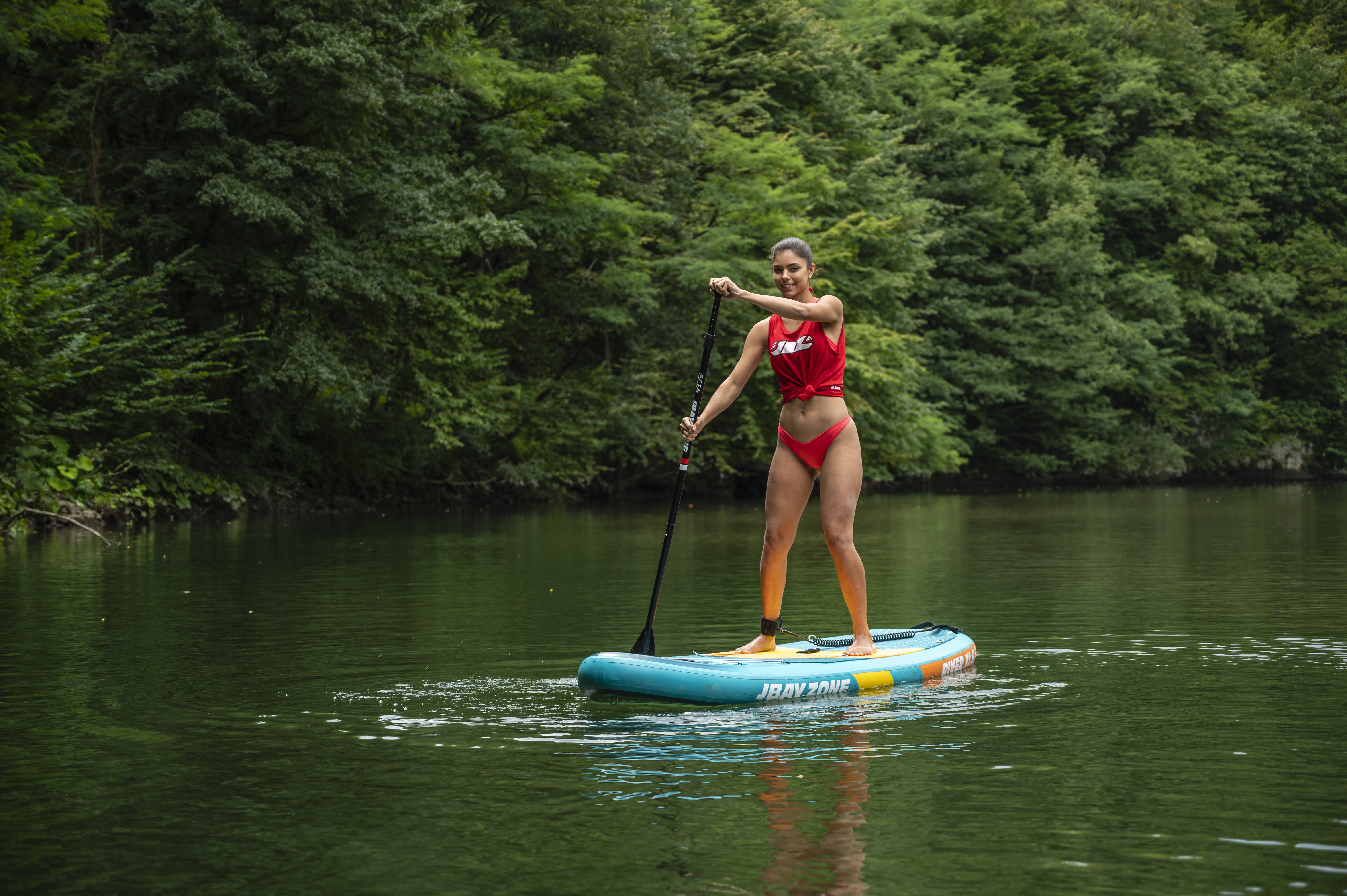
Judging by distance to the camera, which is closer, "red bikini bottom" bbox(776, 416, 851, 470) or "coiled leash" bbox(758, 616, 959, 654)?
"red bikini bottom" bbox(776, 416, 851, 470)

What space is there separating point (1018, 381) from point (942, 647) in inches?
1798

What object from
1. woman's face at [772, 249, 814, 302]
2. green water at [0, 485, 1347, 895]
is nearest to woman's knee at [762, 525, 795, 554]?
green water at [0, 485, 1347, 895]

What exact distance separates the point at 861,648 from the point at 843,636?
45.6 inches

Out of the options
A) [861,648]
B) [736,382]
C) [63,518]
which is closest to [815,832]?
[861,648]

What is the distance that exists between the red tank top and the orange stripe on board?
1.54 meters

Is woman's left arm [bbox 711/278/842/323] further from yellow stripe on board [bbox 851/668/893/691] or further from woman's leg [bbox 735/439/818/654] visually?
yellow stripe on board [bbox 851/668/893/691]

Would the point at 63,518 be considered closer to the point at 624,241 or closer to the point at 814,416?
the point at 814,416

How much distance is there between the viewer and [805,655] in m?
8.38

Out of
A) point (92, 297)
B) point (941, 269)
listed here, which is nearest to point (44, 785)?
point (92, 297)

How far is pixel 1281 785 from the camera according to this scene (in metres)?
5.66

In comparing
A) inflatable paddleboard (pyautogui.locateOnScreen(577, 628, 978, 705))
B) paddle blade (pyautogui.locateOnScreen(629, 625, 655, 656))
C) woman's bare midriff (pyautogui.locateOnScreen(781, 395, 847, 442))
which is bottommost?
inflatable paddleboard (pyautogui.locateOnScreen(577, 628, 978, 705))

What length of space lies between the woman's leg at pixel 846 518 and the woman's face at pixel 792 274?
0.76 metres

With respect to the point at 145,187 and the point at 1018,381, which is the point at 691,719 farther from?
the point at 1018,381

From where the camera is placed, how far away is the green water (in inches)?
184
